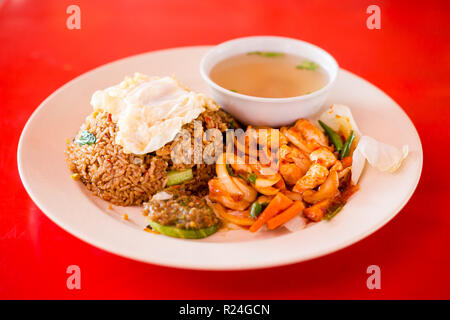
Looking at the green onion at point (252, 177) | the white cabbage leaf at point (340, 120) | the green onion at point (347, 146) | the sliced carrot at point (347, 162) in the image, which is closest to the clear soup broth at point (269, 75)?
the white cabbage leaf at point (340, 120)

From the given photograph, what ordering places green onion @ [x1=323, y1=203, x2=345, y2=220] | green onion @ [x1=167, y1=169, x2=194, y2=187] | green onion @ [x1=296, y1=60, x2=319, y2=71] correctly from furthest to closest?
green onion @ [x1=296, y1=60, x2=319, y2=71] → green onion @ [x1=167, y1=169, x2=194, y2=187] → green onion @ [x1=323, y1=203, x2=345, y2=220]

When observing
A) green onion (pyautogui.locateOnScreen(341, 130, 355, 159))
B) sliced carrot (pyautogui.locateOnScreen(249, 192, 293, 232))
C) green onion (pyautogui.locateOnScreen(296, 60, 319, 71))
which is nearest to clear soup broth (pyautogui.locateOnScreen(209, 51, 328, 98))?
green onion (pyautogui.locateOnScreen(296, 60, 319, 71))

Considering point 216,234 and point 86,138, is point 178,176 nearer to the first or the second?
point 216,234

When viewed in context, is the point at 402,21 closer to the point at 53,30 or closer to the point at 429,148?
the point at 429,148

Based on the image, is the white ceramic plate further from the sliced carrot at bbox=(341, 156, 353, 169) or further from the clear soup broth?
the clear soup broth

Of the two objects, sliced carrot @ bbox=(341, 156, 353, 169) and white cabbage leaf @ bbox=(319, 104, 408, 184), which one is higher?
white cabbage leaf @ bbox=(319, 104, 408, 184)

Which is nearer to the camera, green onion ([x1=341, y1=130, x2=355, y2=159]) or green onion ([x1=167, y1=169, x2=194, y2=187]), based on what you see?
green onion ([x1=167, y1=169, x2=194, y2=187])
